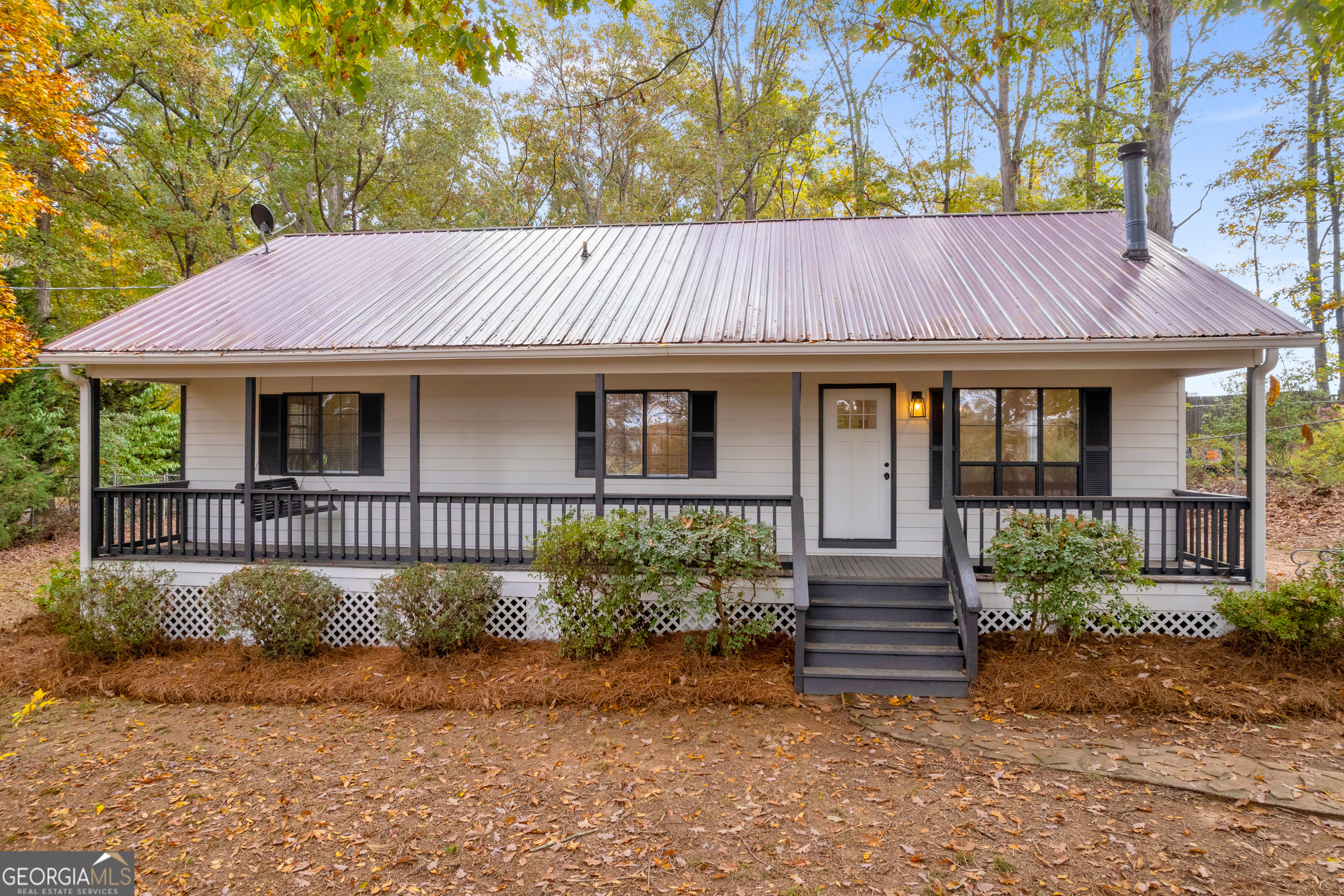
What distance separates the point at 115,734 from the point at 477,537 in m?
3.34

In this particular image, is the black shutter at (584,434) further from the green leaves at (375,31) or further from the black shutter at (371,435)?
the green leaves at (375,31)

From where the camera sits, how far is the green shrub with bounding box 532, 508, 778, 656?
19.9 feet

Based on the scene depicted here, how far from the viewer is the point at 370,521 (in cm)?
713

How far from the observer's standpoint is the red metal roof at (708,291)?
682cm

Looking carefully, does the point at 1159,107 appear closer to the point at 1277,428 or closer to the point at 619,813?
the point at 1277,428

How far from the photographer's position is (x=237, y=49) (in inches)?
684

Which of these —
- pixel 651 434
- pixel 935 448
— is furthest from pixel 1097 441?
pixel 651 434

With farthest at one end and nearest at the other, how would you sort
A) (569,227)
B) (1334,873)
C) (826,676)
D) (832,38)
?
(832,38) → (569,227) → (826,676) → (1334,873)

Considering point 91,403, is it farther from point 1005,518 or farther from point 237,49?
point 237,49

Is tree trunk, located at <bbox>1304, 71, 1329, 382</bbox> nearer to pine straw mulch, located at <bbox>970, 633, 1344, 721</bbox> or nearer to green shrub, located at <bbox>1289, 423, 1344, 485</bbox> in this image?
green shrub, located at <bbox>1289, 423, 1344, 485</bbox>

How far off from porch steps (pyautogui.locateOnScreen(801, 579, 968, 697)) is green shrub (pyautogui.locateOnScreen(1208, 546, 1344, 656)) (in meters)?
2.72

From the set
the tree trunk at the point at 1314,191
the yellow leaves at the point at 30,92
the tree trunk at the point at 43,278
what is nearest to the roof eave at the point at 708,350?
the yellow leaves at the point at 30,92

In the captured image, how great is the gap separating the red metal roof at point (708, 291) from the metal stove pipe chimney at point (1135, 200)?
0.18 metres

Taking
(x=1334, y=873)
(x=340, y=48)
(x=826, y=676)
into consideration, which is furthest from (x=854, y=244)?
(x=1334, y=873)
